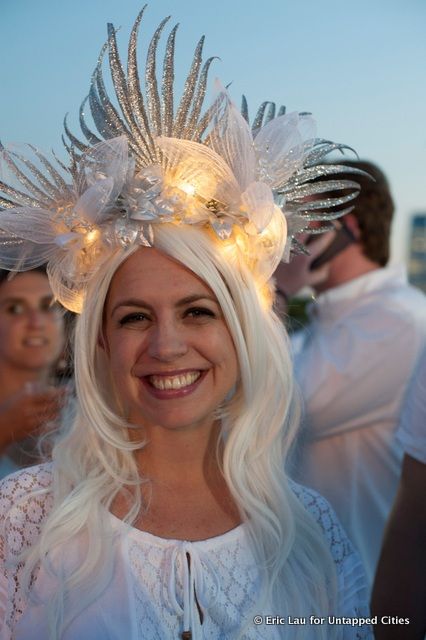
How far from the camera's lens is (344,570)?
7.18ft

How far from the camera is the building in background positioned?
1035cm

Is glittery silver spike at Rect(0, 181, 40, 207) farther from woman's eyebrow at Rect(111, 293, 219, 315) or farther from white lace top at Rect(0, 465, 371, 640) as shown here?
white lace top at Rect(0, 465, 371, 640)

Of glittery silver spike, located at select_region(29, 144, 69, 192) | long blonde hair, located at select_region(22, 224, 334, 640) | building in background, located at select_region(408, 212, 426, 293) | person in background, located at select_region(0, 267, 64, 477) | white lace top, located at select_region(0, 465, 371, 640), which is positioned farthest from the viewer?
building in background, located at select_region(408, 212, 426, 293)

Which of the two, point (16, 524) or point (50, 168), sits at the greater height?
point (50, 168)

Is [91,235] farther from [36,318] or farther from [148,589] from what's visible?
[36,318]

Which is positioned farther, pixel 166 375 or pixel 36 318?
pixel 36 318

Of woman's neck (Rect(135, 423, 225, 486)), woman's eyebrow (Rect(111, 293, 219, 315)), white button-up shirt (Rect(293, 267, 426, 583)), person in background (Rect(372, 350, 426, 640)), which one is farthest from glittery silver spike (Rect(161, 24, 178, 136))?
white button-up shirt (Rect(293, 267, 426, 583))

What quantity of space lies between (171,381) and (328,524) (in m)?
0.60

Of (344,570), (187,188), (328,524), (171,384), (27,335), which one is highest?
(187,188)

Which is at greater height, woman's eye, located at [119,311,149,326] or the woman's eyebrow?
the woman's eyebrow

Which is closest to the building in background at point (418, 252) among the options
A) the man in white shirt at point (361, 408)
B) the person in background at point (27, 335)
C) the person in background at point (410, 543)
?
the man in white shirt at point (361, 408)

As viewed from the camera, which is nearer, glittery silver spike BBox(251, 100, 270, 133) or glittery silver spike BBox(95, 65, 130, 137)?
glittery silver spike BBox(95, 65, 130, 137)

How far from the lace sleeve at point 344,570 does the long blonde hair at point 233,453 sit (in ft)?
0.14

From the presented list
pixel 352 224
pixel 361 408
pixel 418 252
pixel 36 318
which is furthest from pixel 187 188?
pixel 418 252
